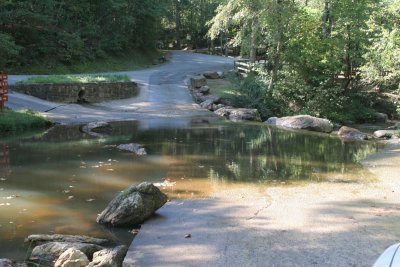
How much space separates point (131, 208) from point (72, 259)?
5.59ft

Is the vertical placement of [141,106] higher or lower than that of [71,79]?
lower

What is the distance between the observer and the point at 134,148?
13.0 meters

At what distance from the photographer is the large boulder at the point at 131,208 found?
6.84 meters

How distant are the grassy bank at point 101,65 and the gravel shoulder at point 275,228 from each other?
22.4 metres

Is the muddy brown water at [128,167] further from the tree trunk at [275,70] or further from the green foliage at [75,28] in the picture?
the green foliage at [75,28]

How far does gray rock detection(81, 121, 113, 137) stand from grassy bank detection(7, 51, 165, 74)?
12443mm

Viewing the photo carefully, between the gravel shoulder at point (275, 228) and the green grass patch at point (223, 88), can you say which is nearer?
the gravel shoulder at point (275, 228)

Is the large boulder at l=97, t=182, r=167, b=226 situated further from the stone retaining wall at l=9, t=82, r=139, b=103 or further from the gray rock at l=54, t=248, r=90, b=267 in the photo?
the stone retaining wall at l=9, t=82, r=139, b=103

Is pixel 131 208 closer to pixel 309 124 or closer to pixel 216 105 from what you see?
pixel 309 124

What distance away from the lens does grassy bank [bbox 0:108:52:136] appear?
1521 cm

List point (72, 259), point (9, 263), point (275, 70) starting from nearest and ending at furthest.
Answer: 1. point (9, 263)
2. point (72, 259)
3. point (275, 70)

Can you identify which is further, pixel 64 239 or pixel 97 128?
pixel 97 128

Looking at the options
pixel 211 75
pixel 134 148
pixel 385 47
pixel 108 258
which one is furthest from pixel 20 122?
pixel 211 75

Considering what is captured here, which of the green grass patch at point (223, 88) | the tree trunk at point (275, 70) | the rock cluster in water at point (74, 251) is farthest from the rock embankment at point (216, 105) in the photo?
the rock cluster in water at point (74, 251)
